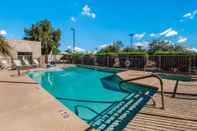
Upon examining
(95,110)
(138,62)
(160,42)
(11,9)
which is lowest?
(95,110)

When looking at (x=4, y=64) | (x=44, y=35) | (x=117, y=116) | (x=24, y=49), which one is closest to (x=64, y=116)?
(x=117, y=116)

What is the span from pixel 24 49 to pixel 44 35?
1073cm

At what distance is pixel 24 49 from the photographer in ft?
69.8

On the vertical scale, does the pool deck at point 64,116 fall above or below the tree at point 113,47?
below

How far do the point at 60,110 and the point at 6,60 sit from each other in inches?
576

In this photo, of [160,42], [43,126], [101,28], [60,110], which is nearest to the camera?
[43,126]

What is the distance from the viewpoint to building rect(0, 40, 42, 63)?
65.6ft

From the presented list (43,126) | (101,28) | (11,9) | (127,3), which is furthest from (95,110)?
(101,28)

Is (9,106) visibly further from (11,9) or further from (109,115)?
(11,9)

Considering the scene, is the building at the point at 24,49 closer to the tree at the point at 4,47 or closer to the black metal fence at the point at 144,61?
the tree at the point at 4,47

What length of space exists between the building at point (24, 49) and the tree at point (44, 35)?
830 cm

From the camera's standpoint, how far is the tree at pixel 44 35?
102ft

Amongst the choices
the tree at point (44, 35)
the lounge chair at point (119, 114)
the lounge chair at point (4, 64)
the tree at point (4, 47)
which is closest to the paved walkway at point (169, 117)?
the lounge chair at point (119, 114)

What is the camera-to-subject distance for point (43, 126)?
160 inches
